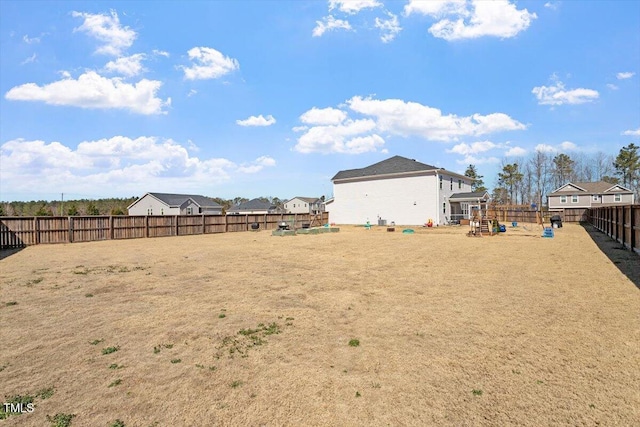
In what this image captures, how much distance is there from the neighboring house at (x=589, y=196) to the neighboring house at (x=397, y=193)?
741 inches

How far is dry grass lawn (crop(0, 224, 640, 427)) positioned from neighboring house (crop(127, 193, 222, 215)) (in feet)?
154

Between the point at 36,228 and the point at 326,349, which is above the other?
the point at 36,228

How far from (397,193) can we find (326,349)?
3533cm

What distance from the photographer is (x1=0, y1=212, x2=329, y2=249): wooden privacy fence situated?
20.4 metres

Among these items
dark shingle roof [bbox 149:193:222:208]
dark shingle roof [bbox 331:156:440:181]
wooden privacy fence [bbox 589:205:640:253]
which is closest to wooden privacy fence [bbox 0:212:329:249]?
dark shingle roof [bbox 331:156:440:181]

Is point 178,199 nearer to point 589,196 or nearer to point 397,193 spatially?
point 397,193

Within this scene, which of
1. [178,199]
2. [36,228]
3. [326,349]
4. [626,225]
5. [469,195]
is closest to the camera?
[326,349]

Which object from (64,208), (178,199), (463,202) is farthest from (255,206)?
(463,202)

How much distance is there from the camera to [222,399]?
3594 millimetres

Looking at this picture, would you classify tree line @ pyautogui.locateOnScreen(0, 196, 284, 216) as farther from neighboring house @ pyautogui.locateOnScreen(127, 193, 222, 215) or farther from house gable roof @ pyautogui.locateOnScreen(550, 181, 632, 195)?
house gable roof @ pyautogui.locateOnScreen(550, 181, 632, 195)

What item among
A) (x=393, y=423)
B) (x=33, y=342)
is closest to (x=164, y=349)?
(x=33, y=342)

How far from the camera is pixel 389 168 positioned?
39875 mm

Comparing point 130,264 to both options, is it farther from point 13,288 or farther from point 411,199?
point 411,199

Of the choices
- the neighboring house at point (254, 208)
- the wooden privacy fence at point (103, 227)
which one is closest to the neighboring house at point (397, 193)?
the wooden privacy fence at point (103, 227)
